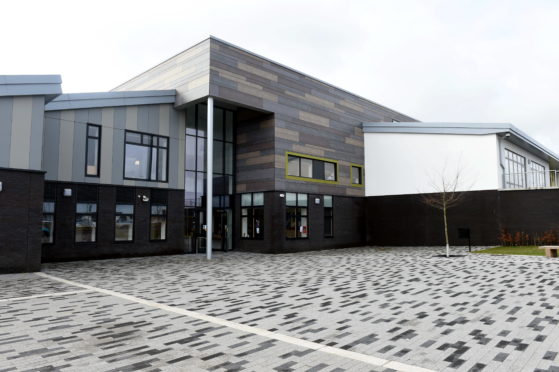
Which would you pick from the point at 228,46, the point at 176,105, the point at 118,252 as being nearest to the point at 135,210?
the point at 118,252

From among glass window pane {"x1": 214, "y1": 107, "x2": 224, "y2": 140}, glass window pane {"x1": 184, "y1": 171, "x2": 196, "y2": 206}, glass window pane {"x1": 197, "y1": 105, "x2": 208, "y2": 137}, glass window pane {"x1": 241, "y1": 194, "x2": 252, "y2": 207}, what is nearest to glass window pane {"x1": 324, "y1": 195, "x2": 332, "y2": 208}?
glass window pane {"x1": 241, "y1": 194, "x2": 252, "y2": 207}

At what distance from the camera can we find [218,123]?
72.1 ft

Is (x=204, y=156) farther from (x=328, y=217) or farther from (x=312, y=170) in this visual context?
(x=328, y=217)

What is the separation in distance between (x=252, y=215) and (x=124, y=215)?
6.41 metres

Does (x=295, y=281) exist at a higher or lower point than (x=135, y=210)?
lower

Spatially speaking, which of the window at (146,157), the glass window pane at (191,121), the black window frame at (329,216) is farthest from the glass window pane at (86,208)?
the black window frame at (329,216)

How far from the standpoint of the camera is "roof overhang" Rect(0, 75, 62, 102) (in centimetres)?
1251

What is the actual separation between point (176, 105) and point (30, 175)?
8289 millimetres

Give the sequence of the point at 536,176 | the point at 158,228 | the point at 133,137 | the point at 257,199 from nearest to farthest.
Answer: the point at 133,137
the point at 158,228
the point at 257,199
the point at 536,176

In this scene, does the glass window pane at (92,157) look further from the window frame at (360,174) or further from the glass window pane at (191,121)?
the window frame at (360,174)

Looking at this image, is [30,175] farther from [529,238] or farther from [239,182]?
[529,238]

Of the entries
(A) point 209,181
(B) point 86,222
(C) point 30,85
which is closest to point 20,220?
(B) point 86,222

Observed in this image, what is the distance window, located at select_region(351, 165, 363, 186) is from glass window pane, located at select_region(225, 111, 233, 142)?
26.7ft

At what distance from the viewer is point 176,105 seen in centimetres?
1978
